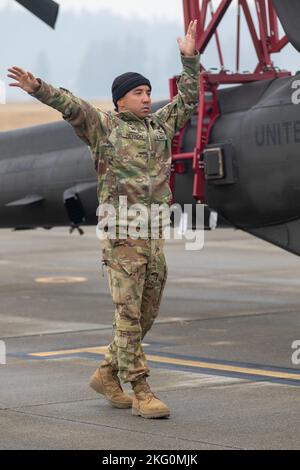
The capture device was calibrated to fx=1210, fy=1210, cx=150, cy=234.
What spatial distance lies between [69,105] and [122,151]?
16.6 inches

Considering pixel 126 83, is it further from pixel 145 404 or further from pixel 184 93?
pixel 145 404

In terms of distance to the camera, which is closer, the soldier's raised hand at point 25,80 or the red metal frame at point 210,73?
the soldier's raised hand at point 25,80

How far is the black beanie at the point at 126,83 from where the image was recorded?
7355mm

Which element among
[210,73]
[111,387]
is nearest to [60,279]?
[210,73]

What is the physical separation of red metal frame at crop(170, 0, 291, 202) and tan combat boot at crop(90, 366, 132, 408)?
13.1 feet

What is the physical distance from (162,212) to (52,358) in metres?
2.46

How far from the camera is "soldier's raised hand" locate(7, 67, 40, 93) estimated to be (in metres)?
7.12

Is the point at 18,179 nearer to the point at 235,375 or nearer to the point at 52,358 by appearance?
the point at 52,358

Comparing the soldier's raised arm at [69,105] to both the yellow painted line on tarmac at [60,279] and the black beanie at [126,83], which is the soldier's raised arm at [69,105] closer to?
the black beanie at [126,83]

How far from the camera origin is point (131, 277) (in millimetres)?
7203

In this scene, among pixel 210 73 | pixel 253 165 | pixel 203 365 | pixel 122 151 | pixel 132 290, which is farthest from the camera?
pixel 210 73

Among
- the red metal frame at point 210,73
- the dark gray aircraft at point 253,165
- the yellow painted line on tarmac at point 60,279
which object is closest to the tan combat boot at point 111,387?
the dark gray aircraft at point 253,165

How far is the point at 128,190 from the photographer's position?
735 centimetres

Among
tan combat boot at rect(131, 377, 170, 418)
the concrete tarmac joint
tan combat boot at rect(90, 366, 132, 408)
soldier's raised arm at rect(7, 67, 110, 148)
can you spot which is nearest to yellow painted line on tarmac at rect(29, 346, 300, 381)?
the concrete tarmac joint
